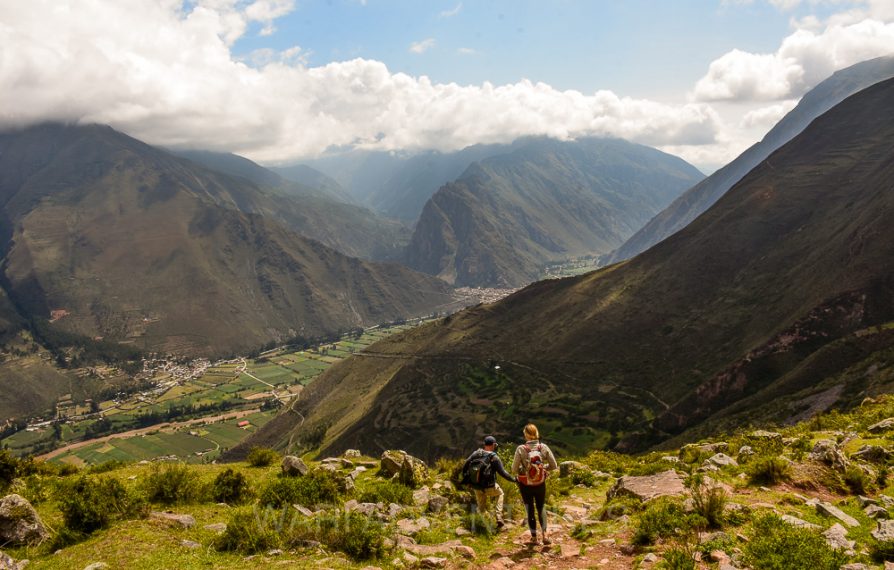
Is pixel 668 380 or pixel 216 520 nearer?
pixel 216 520

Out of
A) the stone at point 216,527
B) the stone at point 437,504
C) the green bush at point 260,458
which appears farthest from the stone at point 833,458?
the green bush at point 260,458

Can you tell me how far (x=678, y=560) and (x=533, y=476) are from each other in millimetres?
4902

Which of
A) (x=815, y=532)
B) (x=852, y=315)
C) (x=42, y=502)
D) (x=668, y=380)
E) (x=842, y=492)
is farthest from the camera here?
(x=668, y=380)

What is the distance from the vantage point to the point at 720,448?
26.8 meters

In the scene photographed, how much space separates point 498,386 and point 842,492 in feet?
361

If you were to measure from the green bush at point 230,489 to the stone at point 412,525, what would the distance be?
7429 mm

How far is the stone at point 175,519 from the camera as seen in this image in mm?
16047

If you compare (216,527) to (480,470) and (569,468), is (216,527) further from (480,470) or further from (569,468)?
(569,468)

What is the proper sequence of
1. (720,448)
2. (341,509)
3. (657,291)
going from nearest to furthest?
(341,509), (720,448), (657,291)

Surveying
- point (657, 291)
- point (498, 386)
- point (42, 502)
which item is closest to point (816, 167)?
point (657, 291)

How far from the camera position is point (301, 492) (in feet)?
61.9

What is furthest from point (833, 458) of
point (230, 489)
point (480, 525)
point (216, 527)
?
point (230, 489)

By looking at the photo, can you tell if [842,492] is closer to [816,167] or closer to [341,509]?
[341,509]

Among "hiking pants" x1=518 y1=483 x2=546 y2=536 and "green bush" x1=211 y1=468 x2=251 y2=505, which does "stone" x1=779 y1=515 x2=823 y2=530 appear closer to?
"hiking pants" x1=518 y1=483 x2=546 y2=536
